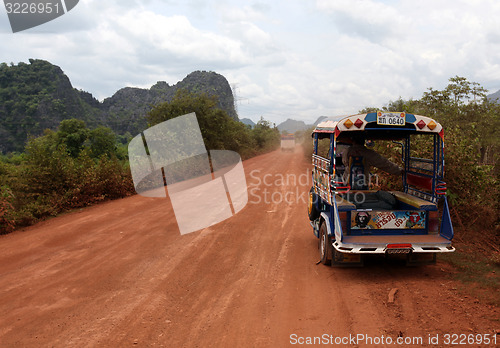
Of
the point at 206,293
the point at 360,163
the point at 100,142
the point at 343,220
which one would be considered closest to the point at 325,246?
the point at 343,220

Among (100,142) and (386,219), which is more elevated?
(100,142)

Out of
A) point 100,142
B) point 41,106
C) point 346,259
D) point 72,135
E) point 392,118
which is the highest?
point 41,106

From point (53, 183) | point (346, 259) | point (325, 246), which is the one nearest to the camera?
point (346, 259)

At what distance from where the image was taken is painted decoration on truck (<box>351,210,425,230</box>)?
20.2 ft

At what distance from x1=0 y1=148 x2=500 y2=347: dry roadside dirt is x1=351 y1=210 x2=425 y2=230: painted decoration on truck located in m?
0.82

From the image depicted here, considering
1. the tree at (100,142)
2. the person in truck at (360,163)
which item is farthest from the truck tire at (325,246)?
the tree at (100,142)

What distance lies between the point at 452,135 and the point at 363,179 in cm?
302

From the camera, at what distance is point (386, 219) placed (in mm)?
6191

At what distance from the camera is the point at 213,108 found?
2636 centimetres

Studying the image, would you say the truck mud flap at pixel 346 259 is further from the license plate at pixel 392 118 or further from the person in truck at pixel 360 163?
the license plate at pixel 392 118

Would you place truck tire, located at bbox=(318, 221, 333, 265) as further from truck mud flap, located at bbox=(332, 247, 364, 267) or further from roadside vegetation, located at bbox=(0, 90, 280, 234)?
roadside vegetation, located at bbox=(0, 90, 280, 234)

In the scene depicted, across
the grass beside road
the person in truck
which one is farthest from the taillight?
the grass beside road

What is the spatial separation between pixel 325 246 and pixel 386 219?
1.20 m

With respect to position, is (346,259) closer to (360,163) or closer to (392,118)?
(360,163)
